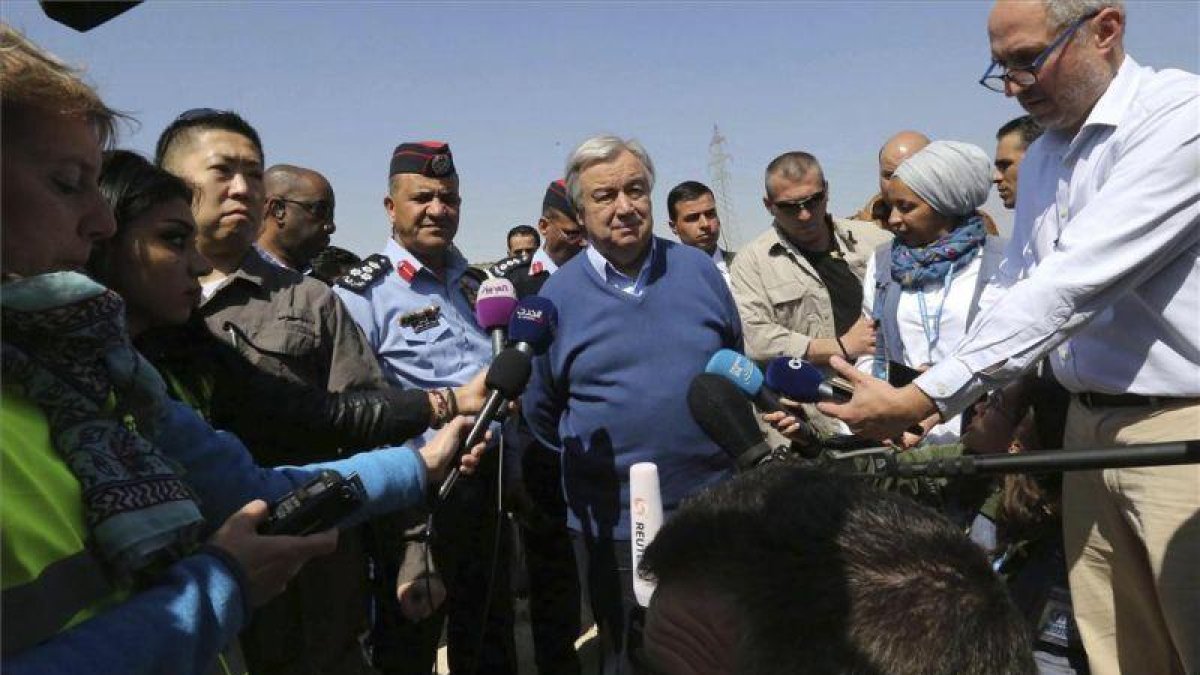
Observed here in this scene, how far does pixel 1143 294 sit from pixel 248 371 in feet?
7.87

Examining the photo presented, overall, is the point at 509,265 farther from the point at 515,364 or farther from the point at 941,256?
the point at 515,364

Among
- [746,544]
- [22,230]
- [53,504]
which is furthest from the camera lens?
[22,230]

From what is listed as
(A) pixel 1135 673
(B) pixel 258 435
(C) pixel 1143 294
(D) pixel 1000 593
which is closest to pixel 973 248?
(C) pixel 1143 294

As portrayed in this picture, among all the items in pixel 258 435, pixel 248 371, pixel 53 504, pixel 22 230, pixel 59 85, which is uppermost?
pixel 59 85

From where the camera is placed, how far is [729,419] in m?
2.42

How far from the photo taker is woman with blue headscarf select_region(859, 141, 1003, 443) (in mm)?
3861

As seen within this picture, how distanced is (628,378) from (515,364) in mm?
739

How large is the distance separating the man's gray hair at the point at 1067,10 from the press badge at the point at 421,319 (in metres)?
2.41

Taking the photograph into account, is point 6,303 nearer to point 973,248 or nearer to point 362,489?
point 362,489

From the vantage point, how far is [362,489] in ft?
6.66

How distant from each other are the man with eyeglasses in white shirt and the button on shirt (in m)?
1.73

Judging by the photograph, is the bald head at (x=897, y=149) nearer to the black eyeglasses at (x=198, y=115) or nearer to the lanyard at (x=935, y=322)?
the lanyard at (x=935, y=322)

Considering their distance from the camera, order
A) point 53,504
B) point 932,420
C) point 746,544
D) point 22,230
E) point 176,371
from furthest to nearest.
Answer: point 932,420, point 176,371, point 22,230, point 53,504, point 746,544

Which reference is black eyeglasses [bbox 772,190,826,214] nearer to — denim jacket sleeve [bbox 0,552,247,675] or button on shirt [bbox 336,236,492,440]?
button on shirt [bbox 336,236,492,440]
